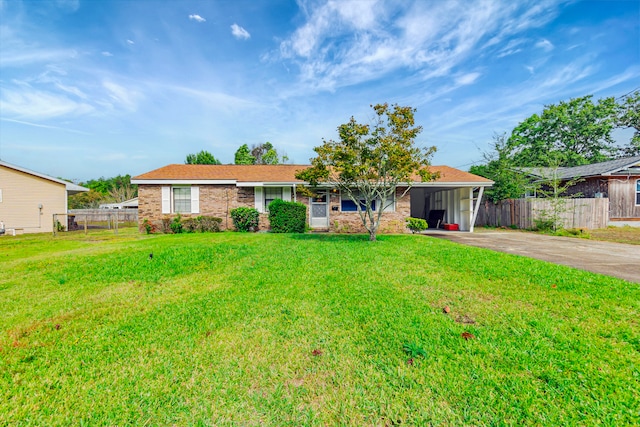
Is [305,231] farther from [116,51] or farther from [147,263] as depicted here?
[116,51]

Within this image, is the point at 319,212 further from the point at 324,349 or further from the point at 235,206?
the point at 324,349

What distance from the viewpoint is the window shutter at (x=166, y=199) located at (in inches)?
560

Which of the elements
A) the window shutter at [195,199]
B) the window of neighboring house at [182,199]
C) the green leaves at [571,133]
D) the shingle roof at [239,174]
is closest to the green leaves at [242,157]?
the shingle roof at [239,174]

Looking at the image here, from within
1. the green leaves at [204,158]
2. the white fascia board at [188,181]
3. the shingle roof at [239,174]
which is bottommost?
the white fascia board at [188,181]

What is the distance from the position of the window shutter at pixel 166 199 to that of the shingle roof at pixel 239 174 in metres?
0.53

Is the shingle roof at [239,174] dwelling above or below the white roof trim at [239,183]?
above

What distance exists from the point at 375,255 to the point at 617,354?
4623 millimetres

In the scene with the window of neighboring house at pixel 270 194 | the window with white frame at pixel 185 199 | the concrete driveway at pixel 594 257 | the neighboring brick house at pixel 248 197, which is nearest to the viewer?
the concrete driveway at pixel 594 257

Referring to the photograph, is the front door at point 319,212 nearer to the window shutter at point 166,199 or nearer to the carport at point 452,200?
the carport at point 452,200

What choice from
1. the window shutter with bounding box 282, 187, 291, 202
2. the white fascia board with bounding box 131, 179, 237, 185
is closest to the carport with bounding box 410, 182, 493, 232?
the window shutter with bounding box 282, 187, 291, 202

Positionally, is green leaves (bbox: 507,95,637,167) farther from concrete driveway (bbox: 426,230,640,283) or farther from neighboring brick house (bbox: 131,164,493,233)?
concrete driveway (bbox: 426,230,640,283)

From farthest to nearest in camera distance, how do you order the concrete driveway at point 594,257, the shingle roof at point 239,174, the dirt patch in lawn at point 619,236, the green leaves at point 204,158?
1. the green leaves at point 204,158
2. the shingle roof at point 239,174
3. the dirt patch in lawn at point 619,236
4. the concrete driveway at point 594,257

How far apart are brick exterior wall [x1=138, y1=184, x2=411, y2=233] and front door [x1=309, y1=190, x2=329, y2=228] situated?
0.22 meters

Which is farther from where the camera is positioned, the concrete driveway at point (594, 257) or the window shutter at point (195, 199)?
the window shutter at point (195, 199)
